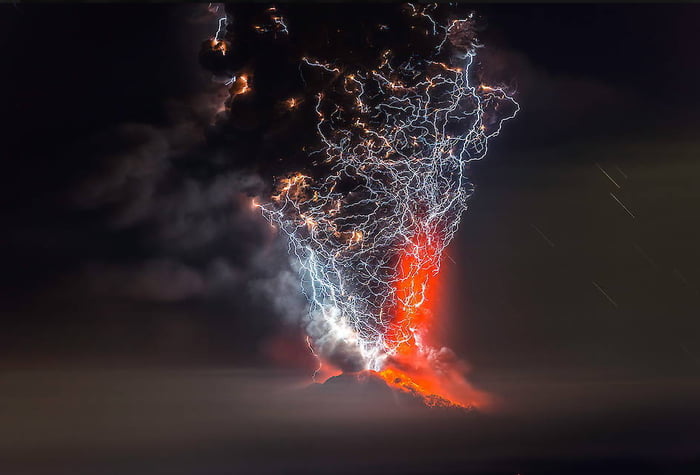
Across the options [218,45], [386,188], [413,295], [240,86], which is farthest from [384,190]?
[218,45]

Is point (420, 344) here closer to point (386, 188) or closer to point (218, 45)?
point (386, 188)

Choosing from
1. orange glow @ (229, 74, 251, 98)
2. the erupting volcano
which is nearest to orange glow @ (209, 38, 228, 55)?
the erupting volcano

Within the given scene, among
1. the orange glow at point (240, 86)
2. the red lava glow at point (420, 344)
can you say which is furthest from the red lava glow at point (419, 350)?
the orange glow at point (240, 86)

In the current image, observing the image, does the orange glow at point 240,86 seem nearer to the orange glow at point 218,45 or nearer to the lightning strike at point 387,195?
the lightning strike at point 387,195

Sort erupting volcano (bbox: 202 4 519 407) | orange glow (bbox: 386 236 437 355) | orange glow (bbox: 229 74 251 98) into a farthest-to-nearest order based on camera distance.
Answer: orange glow (bbox: 386 236 437 355)
orange glow (bbox: 229 74 251 98)
erupting volcano (bbox: 202 4 519 407)

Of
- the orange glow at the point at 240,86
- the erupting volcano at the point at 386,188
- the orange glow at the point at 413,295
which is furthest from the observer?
the orange glow at the point at 413,295

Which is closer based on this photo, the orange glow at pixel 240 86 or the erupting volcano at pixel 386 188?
the erupting volcano at pixel 386 188

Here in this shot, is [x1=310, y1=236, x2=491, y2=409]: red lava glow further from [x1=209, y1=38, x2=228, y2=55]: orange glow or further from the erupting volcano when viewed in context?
[x1=209, y1=38, x2=228, y2=55]: orange glow

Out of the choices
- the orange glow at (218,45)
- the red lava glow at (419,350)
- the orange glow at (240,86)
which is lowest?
the red lava glow at (419,350)

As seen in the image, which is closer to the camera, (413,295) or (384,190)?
(384,190)
